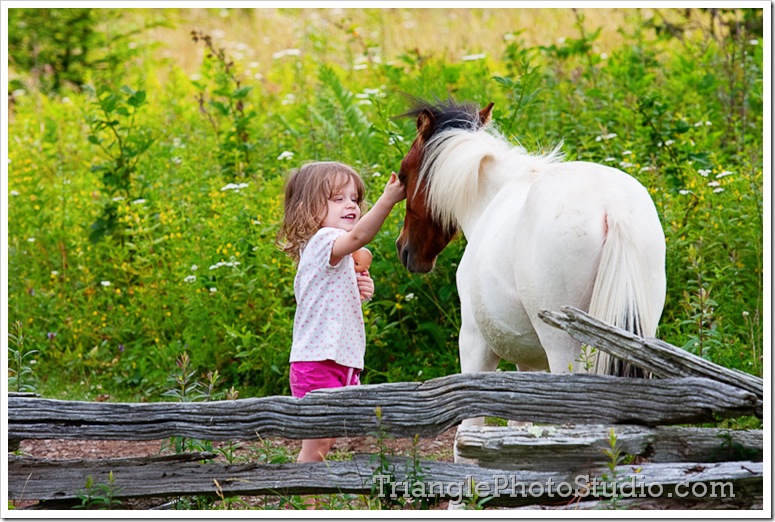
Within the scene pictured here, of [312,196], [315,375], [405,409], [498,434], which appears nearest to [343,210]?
[312,196]

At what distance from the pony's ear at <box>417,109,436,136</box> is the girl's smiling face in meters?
0.39

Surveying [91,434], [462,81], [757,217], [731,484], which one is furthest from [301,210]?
[462,81]

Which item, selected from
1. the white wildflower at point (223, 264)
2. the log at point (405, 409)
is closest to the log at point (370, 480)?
the log at point (405, 409)

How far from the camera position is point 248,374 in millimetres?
5613

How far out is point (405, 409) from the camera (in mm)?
3166

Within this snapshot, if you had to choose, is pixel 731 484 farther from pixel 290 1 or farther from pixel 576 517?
pixel 290 1

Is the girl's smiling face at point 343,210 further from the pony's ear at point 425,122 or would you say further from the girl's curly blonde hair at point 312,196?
the pony's ear at point 425,122

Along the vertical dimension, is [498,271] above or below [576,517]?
above

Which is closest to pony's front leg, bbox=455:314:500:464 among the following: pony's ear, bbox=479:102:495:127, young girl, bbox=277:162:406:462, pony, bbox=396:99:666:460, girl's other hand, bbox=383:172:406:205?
pony, bbox=396:99:666:460

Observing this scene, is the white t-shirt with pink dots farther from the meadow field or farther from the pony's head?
the meadow field

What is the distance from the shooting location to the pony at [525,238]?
3051mm

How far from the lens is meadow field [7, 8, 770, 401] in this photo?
5.43 meters

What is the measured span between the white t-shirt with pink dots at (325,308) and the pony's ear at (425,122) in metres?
0.53

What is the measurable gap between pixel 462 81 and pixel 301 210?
4.72m
